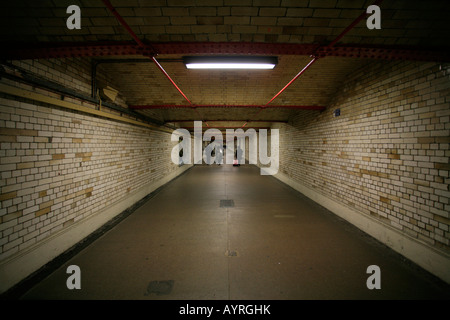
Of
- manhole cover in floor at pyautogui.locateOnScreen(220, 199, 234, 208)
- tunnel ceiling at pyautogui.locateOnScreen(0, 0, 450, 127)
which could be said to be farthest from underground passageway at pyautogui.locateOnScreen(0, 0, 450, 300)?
manhole cover in floor at pyautogui.locateOnScreen(220, 199, 234, 208)

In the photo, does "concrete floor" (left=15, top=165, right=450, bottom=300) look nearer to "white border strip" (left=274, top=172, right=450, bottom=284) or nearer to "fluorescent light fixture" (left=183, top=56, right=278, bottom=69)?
"white border strip" (left=274, top=172, right=450, bottom=284)

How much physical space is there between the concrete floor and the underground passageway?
27mm

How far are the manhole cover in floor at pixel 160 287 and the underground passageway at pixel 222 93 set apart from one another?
27mm

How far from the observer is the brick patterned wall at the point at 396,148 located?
2658mm

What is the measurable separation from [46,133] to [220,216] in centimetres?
386

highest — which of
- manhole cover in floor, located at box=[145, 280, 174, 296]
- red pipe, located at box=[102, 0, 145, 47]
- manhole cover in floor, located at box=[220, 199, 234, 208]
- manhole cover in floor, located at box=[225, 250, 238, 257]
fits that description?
red pipe, located at box=[102, 0, 145, 47]

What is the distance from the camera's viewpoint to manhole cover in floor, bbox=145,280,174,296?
226 centimetres

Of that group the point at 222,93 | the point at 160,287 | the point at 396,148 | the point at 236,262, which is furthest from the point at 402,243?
the point at 222,93

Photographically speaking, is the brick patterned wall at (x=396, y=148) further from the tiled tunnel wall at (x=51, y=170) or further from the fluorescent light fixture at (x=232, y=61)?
the tiled tunnel wall at (x=51, y=170)

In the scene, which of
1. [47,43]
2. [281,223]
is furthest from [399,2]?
[47,43]

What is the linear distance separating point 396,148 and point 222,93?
4065 millimetres

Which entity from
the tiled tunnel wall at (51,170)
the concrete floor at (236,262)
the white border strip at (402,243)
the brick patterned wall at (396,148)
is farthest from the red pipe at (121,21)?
the white border strip at (402,243)

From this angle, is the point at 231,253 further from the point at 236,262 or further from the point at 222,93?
the point at 222,93

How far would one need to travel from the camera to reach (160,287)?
235 cm
